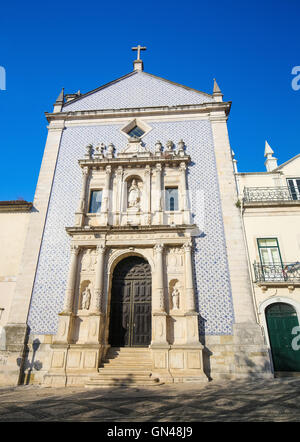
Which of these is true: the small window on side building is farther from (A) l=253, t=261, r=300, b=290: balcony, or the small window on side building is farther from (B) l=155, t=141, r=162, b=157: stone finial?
(A) l=253, t=261, r=300, b=290: balcony

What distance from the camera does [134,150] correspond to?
43.0 feet

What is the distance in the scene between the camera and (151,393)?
22.1ft

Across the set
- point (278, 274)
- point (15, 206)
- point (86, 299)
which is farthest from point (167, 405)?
point (15, 206)

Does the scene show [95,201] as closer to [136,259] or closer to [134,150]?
[134,150]

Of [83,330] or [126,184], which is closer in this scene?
[83,330]

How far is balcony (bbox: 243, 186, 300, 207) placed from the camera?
37.2ft

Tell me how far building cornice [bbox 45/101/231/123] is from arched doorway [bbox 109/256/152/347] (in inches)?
304

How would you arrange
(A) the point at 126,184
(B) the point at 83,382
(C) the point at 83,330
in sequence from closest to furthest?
(B) the point at 83,382, (C) the point at 83,330, (A) the point at 126,184

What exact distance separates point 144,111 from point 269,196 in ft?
24.6
